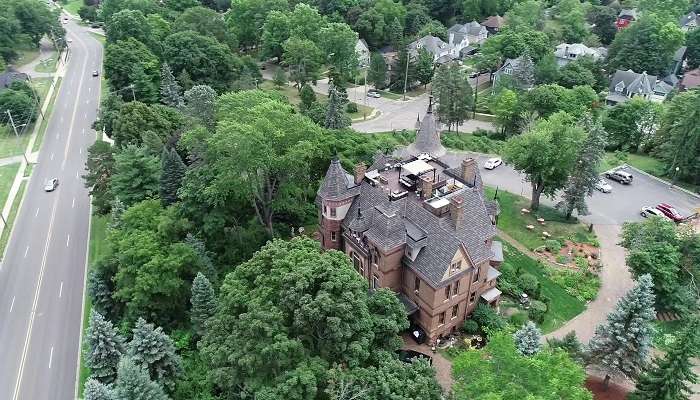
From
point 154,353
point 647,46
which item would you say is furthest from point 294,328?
point 647,46

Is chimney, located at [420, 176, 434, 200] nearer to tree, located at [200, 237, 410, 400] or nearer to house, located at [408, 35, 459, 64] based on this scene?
tree, located at [200, 237, 410, 400]

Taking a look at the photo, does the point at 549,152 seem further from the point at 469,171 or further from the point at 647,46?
the point at 647,46

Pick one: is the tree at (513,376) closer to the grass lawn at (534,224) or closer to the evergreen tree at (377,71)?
the grass lawn at (534,224)

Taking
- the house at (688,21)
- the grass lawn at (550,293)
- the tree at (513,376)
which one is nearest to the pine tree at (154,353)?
the tree at (513,376)

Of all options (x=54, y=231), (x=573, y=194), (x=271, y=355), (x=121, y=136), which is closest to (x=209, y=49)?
(x=121, y=136)

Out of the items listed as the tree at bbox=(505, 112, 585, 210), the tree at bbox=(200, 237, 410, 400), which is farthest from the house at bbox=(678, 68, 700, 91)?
the tree at bbox=(200, 237, 410, 400)
